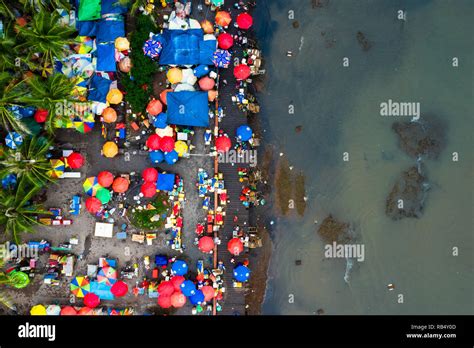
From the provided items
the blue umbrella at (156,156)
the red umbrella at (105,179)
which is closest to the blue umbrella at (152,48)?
the blue umbrella at (156,156)

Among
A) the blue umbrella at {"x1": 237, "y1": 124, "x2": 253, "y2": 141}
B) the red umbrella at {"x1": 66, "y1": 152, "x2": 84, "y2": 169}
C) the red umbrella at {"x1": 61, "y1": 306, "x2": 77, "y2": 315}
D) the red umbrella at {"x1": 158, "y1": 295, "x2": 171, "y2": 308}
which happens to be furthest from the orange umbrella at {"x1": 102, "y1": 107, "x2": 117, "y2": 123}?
the red umbrella at {"x1": 61, "y1": 306, "x2": 77, "y2": 315}

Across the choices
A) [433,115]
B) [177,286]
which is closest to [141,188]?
[177,286]

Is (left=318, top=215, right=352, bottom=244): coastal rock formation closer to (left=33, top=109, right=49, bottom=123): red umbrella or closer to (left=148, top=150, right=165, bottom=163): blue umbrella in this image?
(left=148, top=150, right=165, bottom=163): blue umbrella
